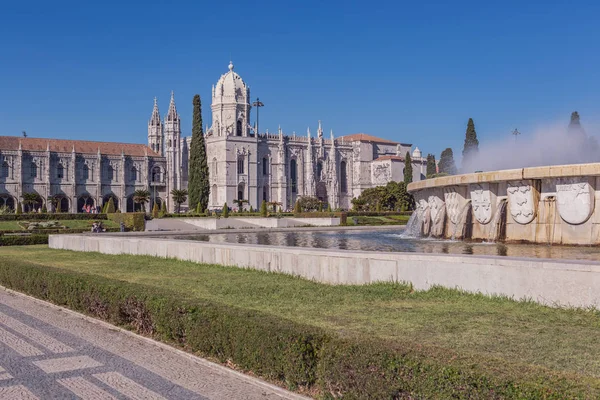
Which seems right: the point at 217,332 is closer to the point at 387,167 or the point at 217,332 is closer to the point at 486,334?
the point at 486,334

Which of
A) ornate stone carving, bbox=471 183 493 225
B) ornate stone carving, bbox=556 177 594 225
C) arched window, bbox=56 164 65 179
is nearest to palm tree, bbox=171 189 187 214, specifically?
arched window, bbox=56 164 65 179

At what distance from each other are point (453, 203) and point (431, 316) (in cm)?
1065

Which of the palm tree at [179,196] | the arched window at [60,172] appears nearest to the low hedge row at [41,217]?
the palm tree at [179,196]

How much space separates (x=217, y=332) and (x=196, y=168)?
1987 inches

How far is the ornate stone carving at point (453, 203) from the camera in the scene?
17.2m

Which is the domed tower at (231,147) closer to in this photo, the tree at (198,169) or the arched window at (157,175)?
the arched window at (157,175)

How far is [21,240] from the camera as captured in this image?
2636cm

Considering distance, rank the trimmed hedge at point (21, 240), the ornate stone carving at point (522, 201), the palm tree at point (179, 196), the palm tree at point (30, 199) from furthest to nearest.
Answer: the palm tree at point (179, 196) → the palm tree at point (30, 199) → the trimmed hedge at point (21, 240) → the ornate stone carving at point (522, 201)

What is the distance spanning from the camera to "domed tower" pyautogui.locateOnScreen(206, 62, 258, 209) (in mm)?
78500

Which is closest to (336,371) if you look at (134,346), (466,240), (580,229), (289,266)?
(134,346)

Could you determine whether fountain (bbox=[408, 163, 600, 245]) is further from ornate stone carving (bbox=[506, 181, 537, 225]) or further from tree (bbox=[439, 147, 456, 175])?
tree (bbox=[439, 147, 456, 175])

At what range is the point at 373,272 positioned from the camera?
981 centimetres

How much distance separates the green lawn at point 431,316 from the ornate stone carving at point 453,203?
7398 millimetres

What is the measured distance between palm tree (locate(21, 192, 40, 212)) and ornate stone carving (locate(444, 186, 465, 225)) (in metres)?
62.0
